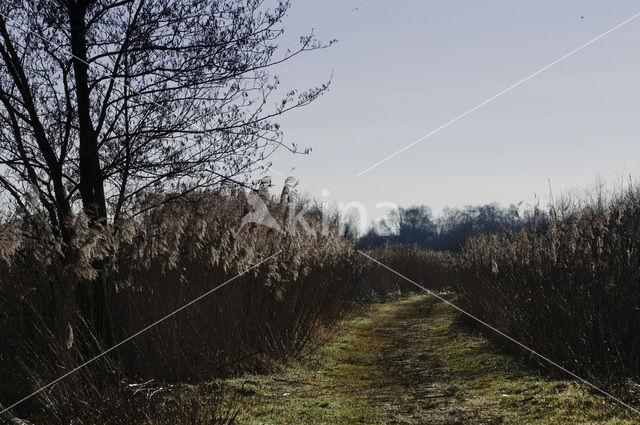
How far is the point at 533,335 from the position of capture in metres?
9.38

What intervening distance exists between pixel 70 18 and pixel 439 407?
651 centimetres

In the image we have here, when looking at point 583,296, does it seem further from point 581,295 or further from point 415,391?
point 415,391

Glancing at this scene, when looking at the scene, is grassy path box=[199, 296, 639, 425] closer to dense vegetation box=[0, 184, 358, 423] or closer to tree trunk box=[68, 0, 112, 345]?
dense vegetation box=[0, 184, 358, 423]

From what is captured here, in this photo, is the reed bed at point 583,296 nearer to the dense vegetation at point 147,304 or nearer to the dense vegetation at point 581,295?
the dense vegetation at point 581,295

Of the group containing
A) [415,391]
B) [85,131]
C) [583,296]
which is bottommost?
[415,391]

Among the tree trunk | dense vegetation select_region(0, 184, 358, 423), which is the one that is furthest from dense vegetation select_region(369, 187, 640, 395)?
the tree trunk

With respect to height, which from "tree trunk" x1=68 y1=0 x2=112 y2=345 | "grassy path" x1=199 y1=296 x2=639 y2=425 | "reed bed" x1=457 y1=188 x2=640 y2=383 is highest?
"tree trunk" x1=68 y1=0 x2=112 y2=345

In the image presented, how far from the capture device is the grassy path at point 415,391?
653cm

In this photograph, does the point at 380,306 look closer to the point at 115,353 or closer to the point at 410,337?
the point at 410,337

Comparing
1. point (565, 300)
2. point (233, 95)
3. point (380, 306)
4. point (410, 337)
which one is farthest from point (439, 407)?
point (380, 306)

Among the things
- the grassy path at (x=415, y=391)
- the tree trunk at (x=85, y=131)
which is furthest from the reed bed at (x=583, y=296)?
the tree trunk at (x=85, y=131)

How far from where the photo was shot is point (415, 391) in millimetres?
8039

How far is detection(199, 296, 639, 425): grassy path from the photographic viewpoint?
653cm

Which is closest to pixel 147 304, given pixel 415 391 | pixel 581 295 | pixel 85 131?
pixel 85 131
